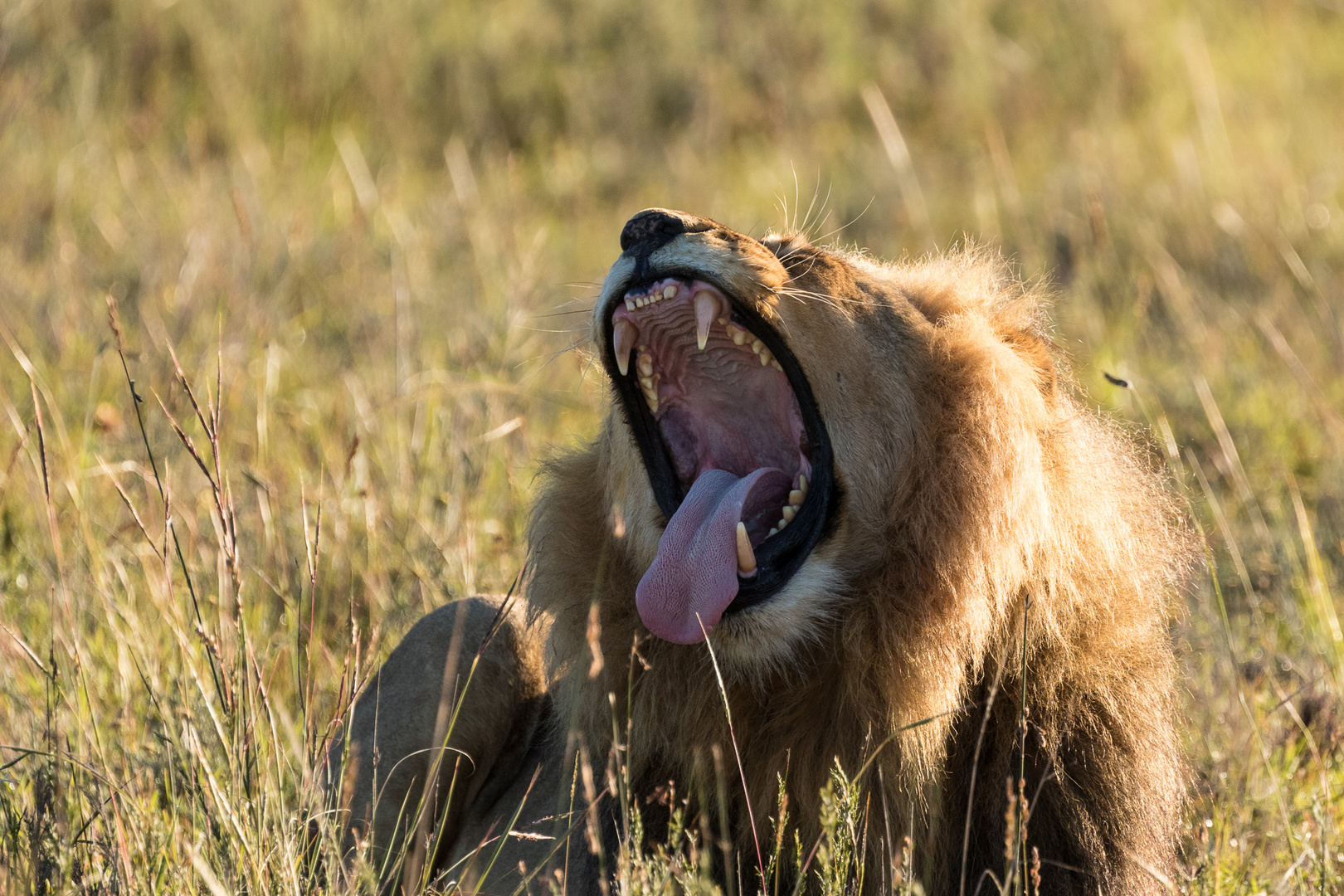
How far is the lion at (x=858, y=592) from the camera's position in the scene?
2.55 metres

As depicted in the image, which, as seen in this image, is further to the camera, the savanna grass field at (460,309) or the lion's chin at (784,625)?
the savanna grass field at (460,309)

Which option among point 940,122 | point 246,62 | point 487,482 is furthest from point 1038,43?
point 487,482

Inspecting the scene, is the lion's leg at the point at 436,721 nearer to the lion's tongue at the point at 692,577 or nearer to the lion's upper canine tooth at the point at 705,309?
the lion's tongue at the point at 692,577

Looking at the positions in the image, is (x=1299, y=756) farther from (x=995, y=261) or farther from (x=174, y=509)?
(x=174, y=509)

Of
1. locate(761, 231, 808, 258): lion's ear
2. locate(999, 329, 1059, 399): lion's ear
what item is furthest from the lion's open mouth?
locate(999, 329, 1059, 399): lion's ear

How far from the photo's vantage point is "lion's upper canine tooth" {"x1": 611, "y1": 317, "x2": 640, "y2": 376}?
116 inches

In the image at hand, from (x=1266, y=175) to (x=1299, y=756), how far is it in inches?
253

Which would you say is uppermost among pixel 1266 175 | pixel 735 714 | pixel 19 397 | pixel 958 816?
pixel 19 397

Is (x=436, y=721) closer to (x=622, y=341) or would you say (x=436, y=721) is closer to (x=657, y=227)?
(x=622, y=341)

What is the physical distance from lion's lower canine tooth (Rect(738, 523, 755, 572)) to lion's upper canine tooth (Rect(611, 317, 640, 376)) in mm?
494

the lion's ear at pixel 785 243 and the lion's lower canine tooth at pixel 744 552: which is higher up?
the lion's ear at pixel 785 243

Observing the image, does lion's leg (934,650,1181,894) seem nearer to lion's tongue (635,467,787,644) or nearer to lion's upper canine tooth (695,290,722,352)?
lion's tongue (635,467,787,644)

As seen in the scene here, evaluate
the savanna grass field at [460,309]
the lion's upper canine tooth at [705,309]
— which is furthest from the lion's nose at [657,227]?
the savanna grass field at [460,309]

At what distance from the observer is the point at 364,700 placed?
11.4ft
